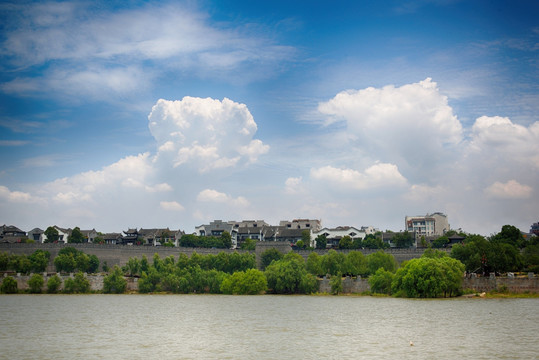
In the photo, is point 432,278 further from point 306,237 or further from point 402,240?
point 306,237

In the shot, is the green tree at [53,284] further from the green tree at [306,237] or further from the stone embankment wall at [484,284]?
the green tree at [306,237]

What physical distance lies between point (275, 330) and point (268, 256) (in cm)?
5971

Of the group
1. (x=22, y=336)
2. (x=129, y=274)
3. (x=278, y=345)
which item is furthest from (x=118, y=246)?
(x=278, y=345)

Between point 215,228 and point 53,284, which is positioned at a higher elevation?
point 215,228

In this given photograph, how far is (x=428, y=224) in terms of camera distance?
15312 cm

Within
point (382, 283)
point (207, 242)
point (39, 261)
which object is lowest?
point (382, 283)

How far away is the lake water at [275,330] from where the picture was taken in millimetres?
27344

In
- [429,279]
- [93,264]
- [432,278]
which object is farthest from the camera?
[93,264]

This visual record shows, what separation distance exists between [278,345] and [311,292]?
40.0 m

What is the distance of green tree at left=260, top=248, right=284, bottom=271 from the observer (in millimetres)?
95394

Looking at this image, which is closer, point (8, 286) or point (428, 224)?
point (8, 286)

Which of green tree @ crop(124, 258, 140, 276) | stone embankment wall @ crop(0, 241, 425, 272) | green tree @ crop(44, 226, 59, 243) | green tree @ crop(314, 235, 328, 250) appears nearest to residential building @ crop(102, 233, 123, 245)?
green tree @ crop(44, 226, 59, 243)

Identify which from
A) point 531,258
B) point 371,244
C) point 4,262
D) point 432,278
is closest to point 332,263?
point 432,278

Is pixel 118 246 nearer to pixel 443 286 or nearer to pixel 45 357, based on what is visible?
pixel 443 286
